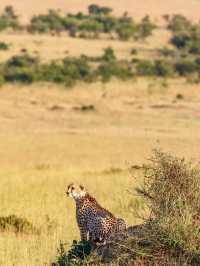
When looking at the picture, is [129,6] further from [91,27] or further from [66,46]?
[66,46]

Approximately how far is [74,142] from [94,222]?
20.7 meters

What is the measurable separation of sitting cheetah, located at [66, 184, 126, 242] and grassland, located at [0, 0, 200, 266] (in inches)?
17.8

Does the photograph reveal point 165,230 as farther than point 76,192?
No

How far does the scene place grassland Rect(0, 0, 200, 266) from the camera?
42.2 ft

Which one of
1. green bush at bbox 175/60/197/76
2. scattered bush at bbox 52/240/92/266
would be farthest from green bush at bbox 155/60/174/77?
scattered bush at bbox 52/240/92/266

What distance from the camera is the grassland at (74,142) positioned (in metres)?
12.9

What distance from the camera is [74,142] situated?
28578 millimetres

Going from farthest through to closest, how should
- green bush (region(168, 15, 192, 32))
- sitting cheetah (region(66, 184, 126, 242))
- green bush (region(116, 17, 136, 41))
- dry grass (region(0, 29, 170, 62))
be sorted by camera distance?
green bush (region(168, 15, 192, 32)) < green bush (region(116, 17, 136, 41)) < dry grass (region(0, 29, 170, 62)) < sitting cheetah (region(66, 184, 126, 242))

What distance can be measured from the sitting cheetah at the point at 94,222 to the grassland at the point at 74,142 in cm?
45

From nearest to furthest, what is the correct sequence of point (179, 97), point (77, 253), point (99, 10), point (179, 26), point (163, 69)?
point (77, 253), point (179, 97), point (163, 69), point (179, 26), point (99, 10)

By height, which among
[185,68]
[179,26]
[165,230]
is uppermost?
[179,26]

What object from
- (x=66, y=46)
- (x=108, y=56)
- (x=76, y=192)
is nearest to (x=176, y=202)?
(x=76, y=192)

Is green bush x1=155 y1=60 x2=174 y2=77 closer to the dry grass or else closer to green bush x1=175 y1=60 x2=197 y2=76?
green bush x1=175 y1=60 x2=197 y2=76

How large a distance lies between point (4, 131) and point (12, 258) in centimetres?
2217
